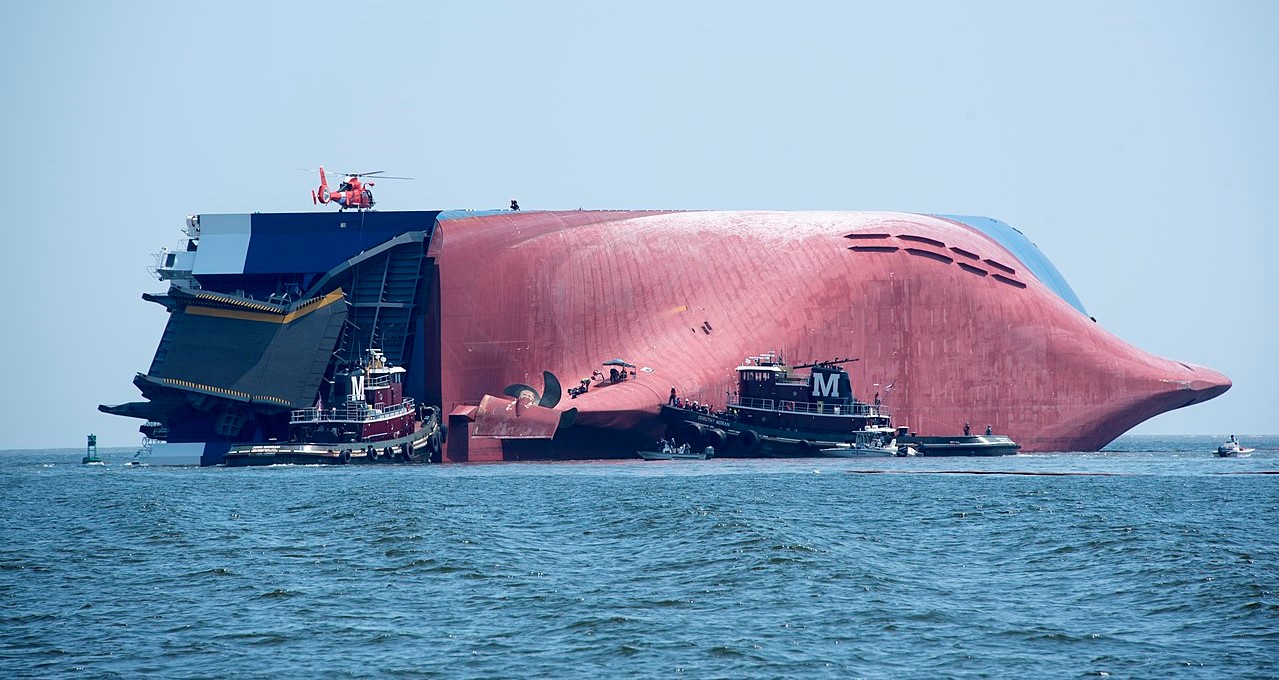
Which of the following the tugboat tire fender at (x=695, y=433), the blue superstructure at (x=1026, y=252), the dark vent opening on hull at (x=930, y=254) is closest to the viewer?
the tugboat tire fender at (x=695, y=433)

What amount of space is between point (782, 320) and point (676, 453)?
1103 cm

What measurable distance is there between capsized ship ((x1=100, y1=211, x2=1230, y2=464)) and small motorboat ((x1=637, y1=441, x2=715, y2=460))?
0.90m

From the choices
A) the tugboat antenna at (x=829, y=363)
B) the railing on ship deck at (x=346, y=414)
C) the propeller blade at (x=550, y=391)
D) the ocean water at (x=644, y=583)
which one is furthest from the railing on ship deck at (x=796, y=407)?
the ocean water at (x=644, y=583)

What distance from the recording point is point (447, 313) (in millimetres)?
75000

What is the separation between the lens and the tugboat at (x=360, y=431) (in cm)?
6706

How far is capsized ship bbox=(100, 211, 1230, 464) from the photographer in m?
70.8

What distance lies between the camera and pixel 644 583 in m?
28.9

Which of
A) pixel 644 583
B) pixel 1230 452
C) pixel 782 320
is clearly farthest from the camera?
pixel 1230 452

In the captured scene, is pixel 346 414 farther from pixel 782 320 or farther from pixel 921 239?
pixel 921 239

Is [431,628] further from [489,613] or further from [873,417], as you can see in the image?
[873,417]

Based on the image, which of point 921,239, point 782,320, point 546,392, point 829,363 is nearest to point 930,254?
point 921,239

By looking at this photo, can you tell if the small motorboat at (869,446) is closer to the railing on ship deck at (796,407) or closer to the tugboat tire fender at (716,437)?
the railing on ship deck at (796,407)

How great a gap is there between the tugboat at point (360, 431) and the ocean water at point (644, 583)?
17.5 meters

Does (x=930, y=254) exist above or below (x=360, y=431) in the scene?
above
